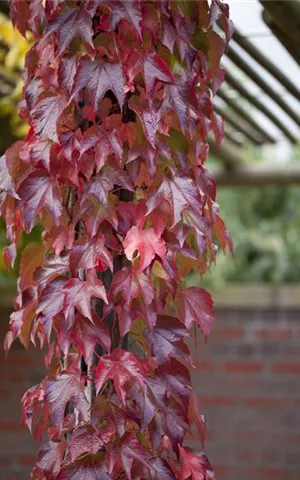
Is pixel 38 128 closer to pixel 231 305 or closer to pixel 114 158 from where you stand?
pixel 114 158

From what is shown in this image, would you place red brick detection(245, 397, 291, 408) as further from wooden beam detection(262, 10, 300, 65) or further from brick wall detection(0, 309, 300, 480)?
wooden beam detection(262, 10, 300, 65)

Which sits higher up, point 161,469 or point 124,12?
point 124,12

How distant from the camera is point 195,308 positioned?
5.57 ft

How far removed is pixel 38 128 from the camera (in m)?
1.65

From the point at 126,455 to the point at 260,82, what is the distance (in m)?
2.30

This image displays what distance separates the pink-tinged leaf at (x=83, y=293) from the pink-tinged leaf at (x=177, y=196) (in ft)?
0.51

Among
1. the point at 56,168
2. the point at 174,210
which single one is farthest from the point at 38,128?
the point at 174,210

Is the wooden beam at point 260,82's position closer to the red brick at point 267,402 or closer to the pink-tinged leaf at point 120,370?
the pink-tinged leaf at point 120,370

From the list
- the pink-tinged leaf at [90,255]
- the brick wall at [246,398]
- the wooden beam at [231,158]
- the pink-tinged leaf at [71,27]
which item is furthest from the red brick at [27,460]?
the pink-tinged leaf at [71,27]

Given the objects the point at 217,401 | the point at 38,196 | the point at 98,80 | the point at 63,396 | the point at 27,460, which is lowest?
the point at 27,460

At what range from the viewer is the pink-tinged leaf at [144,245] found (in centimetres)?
157

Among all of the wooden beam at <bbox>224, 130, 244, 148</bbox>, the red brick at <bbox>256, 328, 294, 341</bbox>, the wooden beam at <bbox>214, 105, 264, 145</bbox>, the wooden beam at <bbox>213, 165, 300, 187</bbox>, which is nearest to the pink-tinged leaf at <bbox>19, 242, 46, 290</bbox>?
the wooden beam at <bbox>214, 105, 264, 145</bbox>

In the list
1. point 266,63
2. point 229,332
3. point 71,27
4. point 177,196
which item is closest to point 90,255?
point 177,196

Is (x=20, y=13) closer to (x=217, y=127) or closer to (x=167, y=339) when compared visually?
(x=217, y=127)
